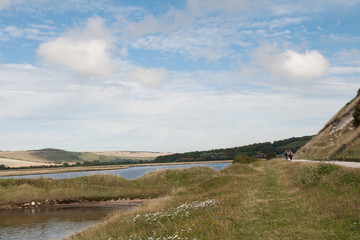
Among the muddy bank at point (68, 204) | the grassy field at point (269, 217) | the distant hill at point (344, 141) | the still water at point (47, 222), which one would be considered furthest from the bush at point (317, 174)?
the muddy bank at point (68, 204)

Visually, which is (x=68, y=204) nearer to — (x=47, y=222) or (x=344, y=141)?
(x=47, y=222)

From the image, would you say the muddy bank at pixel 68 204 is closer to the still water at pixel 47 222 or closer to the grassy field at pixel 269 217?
the still water at pixel 47 222

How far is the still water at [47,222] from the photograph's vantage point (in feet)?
79.6

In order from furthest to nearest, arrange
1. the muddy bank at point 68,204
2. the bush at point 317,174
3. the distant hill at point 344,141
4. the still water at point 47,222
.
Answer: the muddy bank at point 68,204 → the distant hill at point 344,141 → the still water at point 47,222 → the bush at point 317,174

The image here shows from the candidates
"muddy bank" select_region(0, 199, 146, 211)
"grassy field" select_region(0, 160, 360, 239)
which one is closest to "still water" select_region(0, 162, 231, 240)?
"muddy bank" select_region(0, 199, 146, 211)

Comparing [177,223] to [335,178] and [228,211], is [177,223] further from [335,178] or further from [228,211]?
[335,178]

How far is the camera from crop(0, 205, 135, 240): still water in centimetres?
2425

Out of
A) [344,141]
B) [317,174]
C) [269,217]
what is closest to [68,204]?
[317,174]

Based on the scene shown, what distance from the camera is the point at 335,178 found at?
62.4ft

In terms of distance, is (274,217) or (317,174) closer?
(274,217)

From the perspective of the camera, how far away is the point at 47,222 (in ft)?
Result: 96.5

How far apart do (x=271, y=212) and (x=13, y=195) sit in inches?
1471

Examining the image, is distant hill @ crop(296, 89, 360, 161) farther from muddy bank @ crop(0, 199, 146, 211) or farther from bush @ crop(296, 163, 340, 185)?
muddy bank @ crop(0, 199, 146, 211)

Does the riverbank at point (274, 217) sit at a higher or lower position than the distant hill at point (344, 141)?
lower
